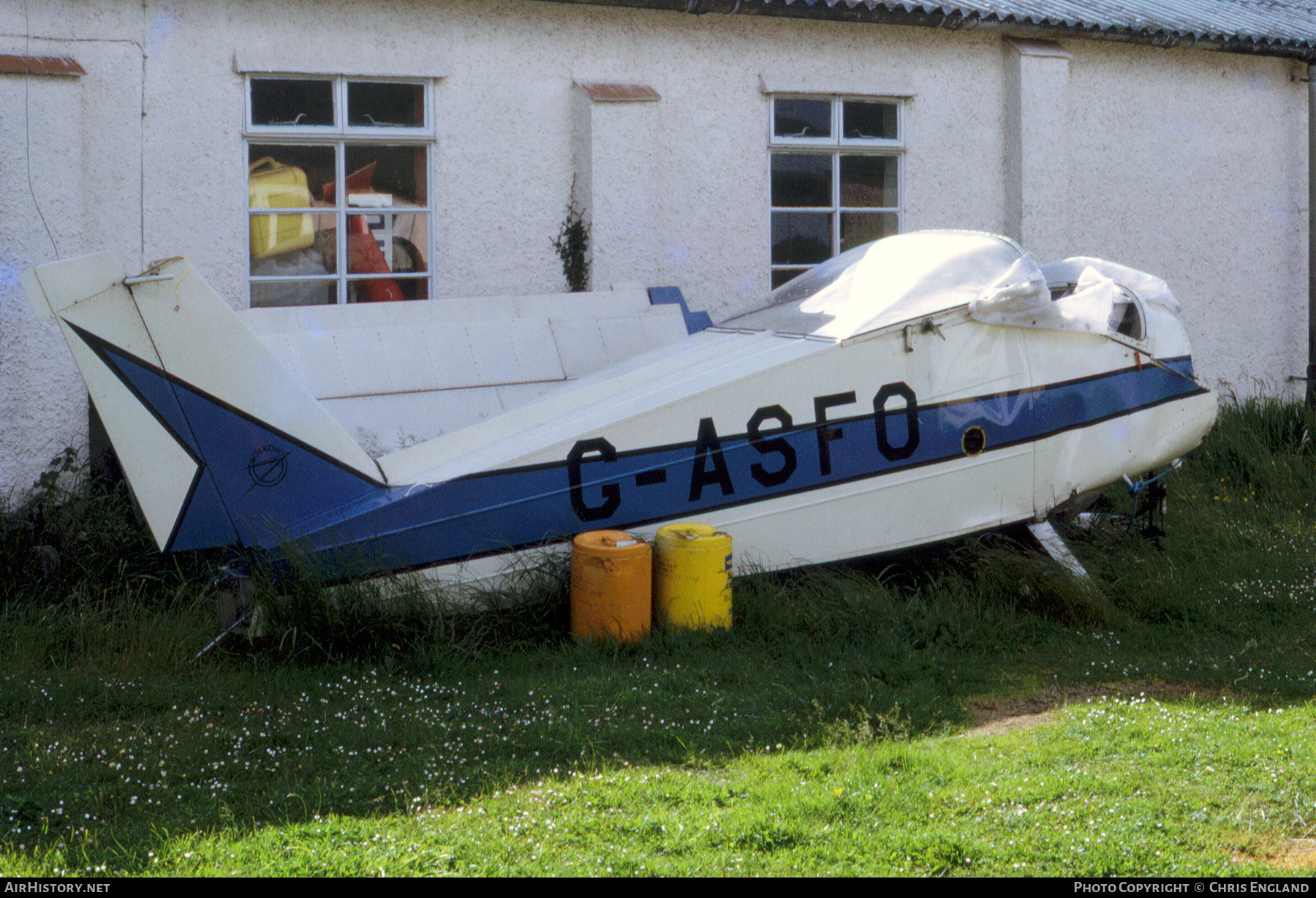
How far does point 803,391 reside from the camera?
17.9 feet

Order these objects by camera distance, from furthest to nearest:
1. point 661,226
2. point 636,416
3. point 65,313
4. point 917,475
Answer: point 661,226
point 917,475
point 636,416
point 65,313

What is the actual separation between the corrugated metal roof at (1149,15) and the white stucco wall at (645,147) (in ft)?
0.88

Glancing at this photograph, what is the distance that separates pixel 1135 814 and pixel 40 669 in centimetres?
418

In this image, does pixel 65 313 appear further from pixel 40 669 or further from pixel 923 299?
pixel 923 299

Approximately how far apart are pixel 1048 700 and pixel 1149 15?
7.72m

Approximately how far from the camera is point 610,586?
4902 mm

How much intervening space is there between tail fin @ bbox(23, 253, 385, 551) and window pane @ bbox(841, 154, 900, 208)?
5369mm

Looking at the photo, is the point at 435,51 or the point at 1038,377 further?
the point at 435,51

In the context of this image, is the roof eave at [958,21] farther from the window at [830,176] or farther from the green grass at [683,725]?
the green grass at [683,725]

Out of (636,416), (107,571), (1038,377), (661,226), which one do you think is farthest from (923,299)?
(107,571)

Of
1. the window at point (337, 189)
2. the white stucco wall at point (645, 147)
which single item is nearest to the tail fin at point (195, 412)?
the white stucco wall at point (645, 147)

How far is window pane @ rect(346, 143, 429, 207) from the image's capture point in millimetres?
7770

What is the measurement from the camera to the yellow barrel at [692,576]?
5023 millimetres

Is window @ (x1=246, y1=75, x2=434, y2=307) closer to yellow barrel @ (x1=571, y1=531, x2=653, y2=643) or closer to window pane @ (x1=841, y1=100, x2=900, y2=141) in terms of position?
window pane @ (x1=841, y1=100, x2=900, y2=141)
